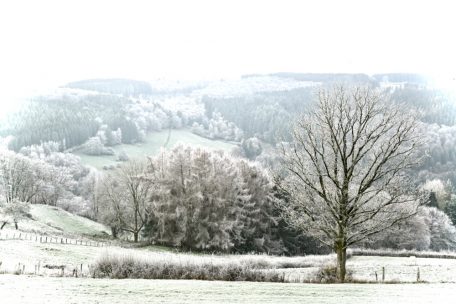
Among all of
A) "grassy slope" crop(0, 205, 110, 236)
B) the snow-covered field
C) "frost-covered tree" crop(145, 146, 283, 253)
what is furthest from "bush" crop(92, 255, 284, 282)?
"grassy slope" crop(0, 205, 110, 236)

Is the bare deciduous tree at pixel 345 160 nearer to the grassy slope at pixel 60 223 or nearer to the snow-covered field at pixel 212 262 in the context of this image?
the snow-covered field at pixel 212 262

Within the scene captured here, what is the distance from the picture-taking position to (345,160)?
121ft

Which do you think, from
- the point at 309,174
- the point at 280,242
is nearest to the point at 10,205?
the point at 280,242

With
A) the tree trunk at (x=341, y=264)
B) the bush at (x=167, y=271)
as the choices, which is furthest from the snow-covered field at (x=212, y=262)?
the tree trunk at (x=341, y=264)

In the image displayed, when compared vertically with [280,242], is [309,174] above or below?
above

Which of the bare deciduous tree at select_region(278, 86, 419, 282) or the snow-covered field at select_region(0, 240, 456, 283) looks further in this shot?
the snow-covered field at select_region(0, 240, 456, 283)

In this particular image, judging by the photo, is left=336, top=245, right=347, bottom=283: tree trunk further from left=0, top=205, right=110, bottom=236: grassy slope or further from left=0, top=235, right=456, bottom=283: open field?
left=0, top=205, right=110, bottom=236: grassy slope

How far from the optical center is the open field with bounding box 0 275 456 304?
2506cm

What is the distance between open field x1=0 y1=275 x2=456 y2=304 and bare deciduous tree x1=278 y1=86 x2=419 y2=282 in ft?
20.6

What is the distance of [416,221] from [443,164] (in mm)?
97641

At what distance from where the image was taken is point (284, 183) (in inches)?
1545

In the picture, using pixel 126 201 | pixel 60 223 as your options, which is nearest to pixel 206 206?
pixel 126 201

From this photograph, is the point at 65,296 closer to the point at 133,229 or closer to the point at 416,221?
the point at 133,229

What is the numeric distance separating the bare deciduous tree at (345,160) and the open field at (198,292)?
6275 millimetres
